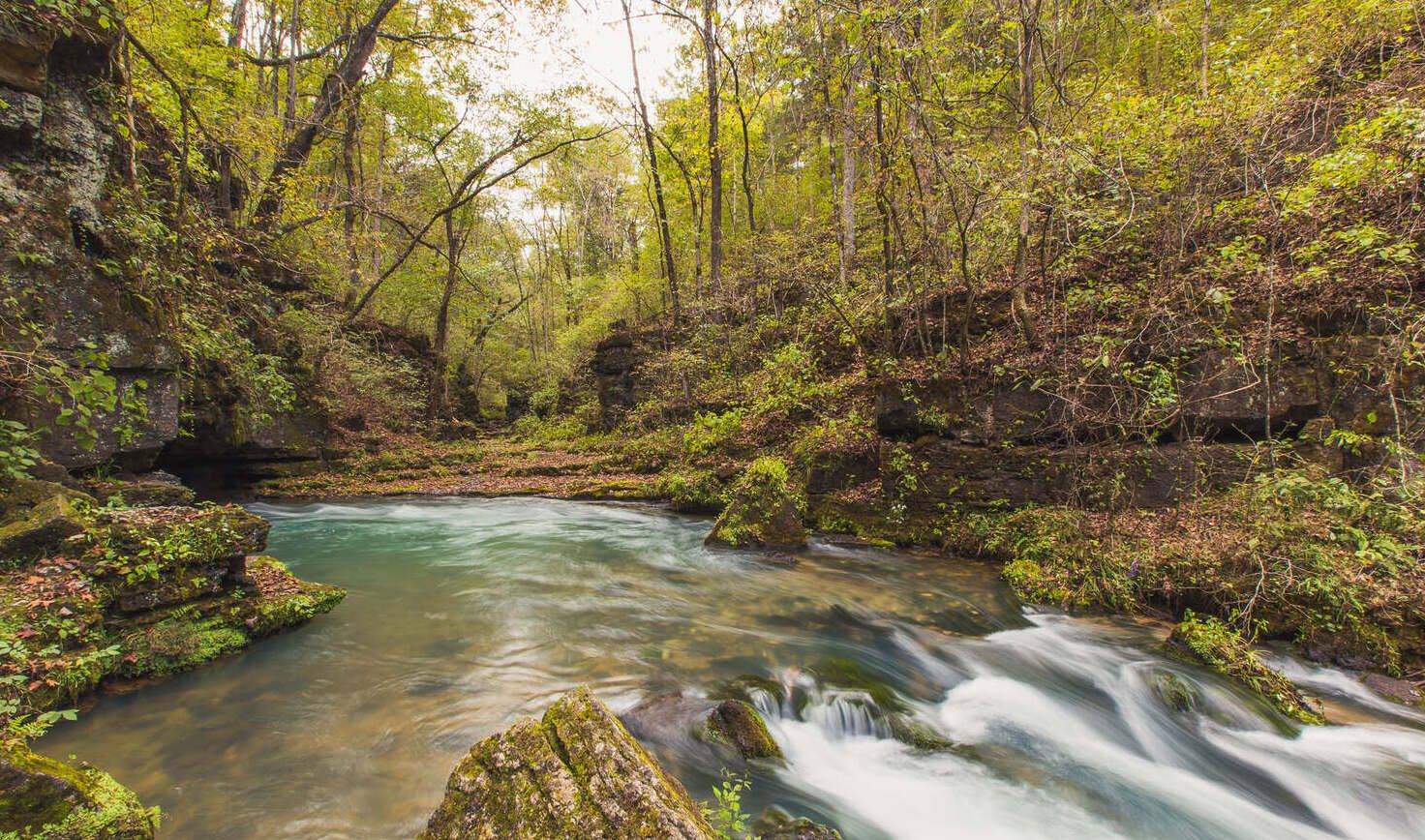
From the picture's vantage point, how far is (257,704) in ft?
A: 13.7

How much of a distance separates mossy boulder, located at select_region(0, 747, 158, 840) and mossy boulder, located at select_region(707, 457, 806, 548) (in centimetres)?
710

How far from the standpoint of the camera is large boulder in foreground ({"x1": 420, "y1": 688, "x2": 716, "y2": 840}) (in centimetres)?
194

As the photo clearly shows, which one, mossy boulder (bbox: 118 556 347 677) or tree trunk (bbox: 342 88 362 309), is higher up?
tree trunk (bbox: 342 88 362 309)

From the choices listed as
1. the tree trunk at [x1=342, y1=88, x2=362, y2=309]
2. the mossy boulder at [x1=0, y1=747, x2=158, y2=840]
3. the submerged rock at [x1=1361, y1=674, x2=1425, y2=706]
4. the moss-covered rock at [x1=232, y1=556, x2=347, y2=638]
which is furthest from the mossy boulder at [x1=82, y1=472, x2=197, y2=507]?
the submerged rock at [x1=1361, y1=674, x2=1425, y2=706]

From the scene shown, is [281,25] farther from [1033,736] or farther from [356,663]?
[1033,736]

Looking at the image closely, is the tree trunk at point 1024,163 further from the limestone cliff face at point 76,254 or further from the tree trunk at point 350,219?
the tree trunk at point 350,219

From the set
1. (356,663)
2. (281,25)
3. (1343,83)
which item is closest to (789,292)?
(1343,83)

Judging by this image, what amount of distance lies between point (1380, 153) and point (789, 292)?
35.6 ft

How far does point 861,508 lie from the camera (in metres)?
8.84

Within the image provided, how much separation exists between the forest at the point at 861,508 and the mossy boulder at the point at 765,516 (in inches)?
2.6

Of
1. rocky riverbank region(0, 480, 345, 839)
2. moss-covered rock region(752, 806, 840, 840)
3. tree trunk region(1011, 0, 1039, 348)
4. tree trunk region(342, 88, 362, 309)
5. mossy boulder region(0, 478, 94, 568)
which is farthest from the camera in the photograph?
tree trunk region(342, 88, 362, 309)

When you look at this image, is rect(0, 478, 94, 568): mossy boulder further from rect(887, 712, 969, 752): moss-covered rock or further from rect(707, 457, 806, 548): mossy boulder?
rect(707, 457, 806, 548): mossy boulder

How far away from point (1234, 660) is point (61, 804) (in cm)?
764

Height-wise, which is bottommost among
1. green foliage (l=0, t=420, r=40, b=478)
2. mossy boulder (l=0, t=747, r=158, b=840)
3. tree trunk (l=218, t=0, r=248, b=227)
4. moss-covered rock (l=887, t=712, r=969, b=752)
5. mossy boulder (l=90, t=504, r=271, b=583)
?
moss-covered rock (l=887, t=712, r=969, b=752)
